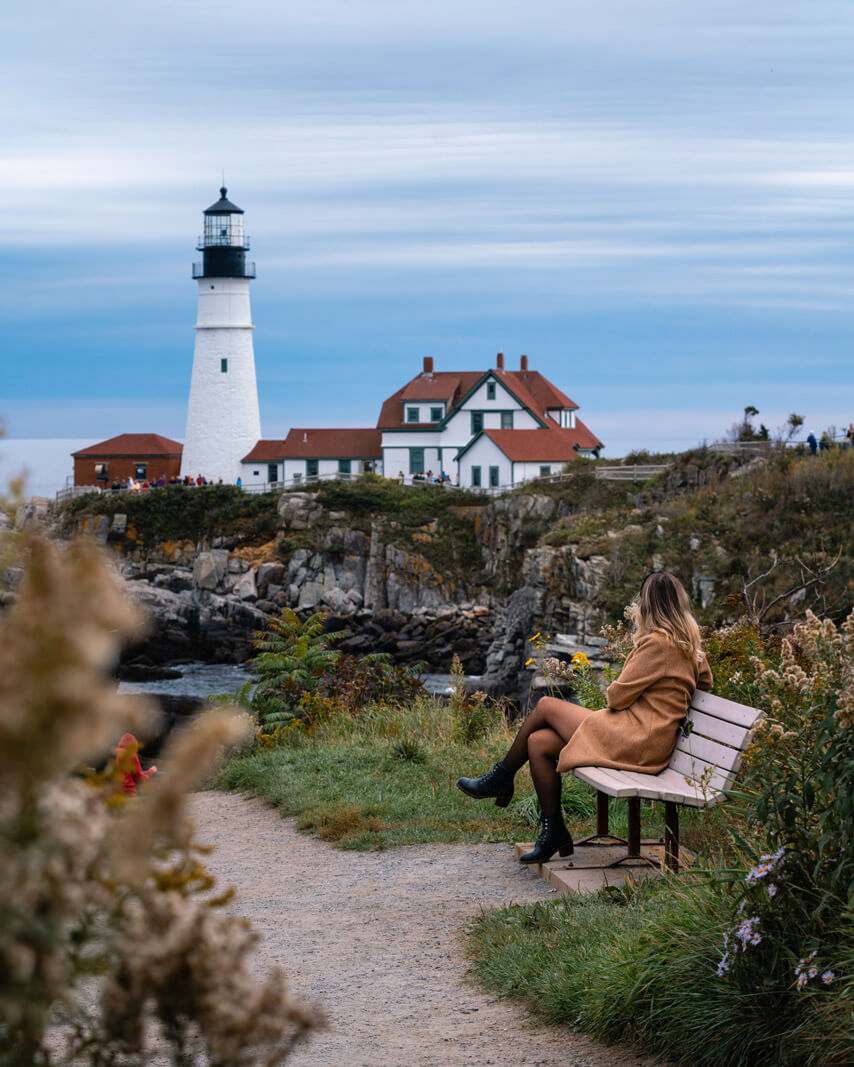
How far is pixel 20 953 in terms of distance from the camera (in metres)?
1.35

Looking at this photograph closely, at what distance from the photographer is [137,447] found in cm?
6938

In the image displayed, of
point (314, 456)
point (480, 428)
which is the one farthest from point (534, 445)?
point (314, 456)

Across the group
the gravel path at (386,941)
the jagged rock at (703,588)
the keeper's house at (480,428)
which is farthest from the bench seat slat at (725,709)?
the keeper's house at (480,428)

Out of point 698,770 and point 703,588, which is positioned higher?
point 703,588

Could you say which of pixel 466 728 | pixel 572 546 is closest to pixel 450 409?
pixel 572 546

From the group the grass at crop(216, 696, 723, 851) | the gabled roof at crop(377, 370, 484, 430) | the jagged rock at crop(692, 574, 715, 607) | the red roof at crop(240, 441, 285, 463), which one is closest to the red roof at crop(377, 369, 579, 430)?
the gabled roof at crop(377, 370, 484, 430)

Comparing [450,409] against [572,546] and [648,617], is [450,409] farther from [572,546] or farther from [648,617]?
[648,617]

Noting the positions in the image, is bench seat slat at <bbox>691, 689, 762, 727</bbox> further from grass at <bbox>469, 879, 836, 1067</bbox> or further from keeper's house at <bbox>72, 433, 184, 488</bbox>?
keeper's house at <bbox>72, 433, 184, 488</bbox>

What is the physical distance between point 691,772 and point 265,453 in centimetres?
6035

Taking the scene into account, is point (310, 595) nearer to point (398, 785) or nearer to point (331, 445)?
point (331, 445)

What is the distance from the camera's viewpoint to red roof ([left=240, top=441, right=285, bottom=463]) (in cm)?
6469

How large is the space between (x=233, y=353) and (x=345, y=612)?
18.9 metres

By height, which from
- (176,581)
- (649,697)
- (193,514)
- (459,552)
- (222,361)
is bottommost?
(176,581)

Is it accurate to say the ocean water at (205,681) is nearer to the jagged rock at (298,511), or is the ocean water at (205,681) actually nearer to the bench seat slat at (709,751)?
the jagged rock at (298,511)
